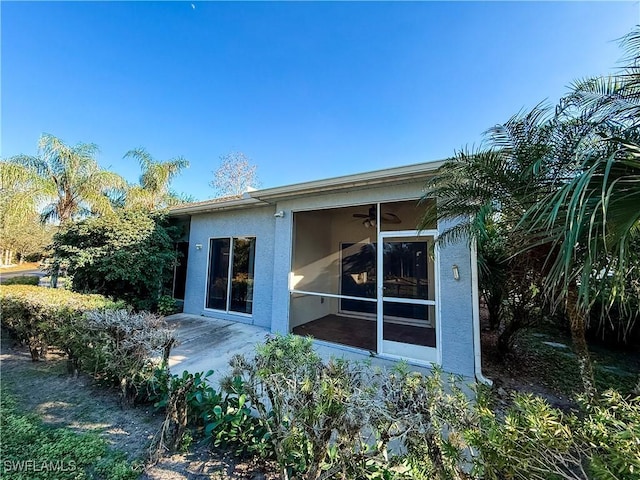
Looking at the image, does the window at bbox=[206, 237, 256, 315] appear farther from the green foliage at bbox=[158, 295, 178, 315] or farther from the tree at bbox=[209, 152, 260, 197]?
the tree at bbox=[209, 152, 260, 197]

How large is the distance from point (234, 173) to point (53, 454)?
78.8 ft

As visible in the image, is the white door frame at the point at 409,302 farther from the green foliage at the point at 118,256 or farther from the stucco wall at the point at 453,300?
the green foliage at the point at 118,256

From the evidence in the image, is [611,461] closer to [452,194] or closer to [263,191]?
[452,194]

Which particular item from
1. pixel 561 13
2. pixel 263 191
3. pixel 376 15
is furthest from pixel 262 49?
pixel 561 13

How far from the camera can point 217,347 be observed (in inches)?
248

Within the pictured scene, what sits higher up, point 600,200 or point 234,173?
point 234,173

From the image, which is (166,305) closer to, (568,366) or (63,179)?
(63,179)

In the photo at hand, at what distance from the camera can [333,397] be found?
2.00m

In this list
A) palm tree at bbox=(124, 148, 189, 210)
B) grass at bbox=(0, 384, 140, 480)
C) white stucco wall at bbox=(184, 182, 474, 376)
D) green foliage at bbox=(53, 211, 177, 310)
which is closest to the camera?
grass at bbox=(0, 384, 140, 480)

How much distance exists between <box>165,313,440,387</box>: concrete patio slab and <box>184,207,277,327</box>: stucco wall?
596mm

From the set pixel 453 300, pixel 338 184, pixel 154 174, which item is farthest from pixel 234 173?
pixel 453 300

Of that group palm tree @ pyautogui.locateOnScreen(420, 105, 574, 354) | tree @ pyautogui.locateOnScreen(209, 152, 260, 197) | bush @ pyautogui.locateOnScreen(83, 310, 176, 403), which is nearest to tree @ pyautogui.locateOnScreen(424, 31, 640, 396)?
palm tree @ pyautogui.locateOnScreen(420, 105, 574, 354)

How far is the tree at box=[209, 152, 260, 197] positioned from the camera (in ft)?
80.8

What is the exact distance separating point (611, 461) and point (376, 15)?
978 cm
